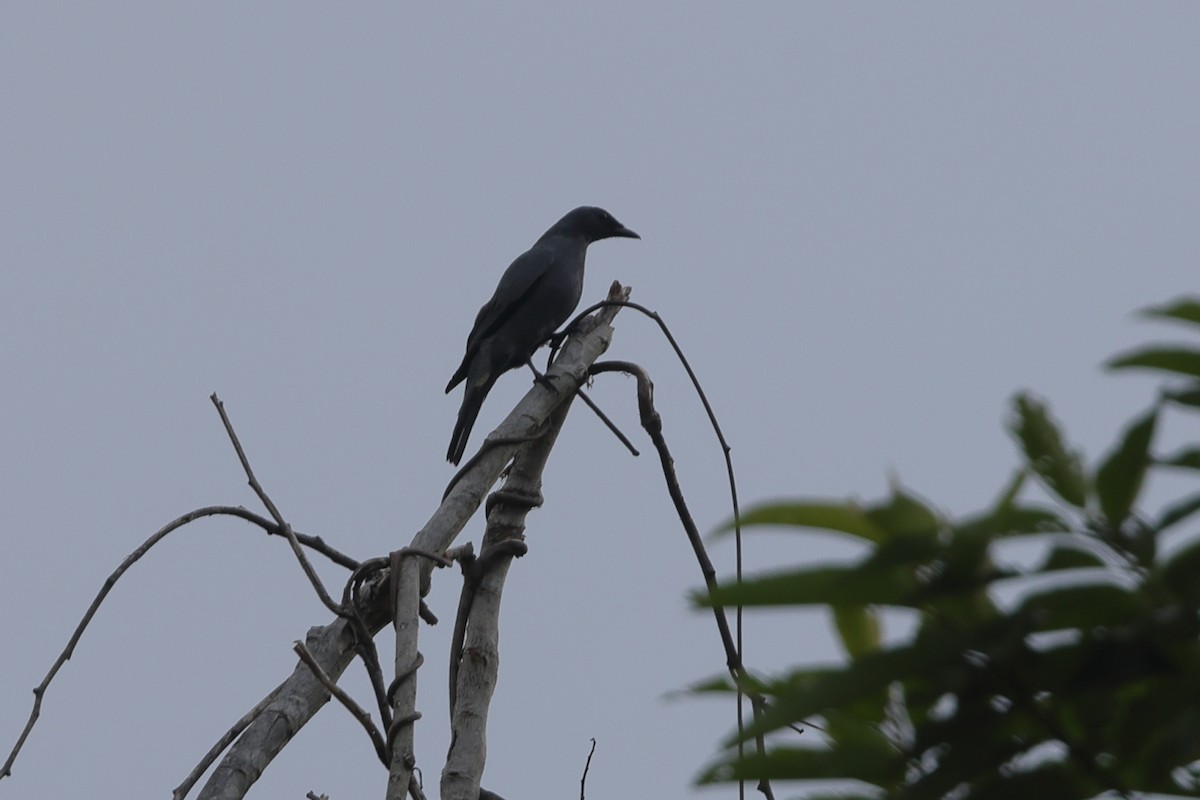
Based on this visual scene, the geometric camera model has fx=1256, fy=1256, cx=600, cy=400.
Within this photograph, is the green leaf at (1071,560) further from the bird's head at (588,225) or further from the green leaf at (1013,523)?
the bird's head at (588,225)

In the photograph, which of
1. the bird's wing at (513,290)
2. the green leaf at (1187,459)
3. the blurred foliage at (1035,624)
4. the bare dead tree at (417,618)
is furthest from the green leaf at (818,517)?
the bird's wing at (513,290)

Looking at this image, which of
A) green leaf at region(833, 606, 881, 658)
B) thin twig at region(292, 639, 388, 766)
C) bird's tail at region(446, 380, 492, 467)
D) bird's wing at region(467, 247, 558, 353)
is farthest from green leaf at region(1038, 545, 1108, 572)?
bird's wing at region(467, 247, 558, 353)

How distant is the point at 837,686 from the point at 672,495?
7.61 ft

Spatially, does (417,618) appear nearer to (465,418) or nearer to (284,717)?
(284,717)

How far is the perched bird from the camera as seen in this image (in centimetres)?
571

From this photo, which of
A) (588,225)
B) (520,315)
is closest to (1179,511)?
(520,315)

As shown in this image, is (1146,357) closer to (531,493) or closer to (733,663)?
(733,663)

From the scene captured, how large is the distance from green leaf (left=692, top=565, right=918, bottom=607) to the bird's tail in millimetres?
4671

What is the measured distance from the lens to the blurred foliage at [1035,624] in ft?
2.12

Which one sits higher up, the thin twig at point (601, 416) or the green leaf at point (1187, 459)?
the thin twig at point (601, 416)

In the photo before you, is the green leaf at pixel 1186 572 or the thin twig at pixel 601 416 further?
the thin twig at pixel 601 416

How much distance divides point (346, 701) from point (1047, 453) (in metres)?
1.74

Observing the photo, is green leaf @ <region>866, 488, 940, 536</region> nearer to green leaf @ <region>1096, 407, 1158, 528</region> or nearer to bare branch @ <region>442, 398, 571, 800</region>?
green leaf @ <region>1096, 407, 1158, 528</region>

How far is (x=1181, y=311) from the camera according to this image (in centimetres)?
70
